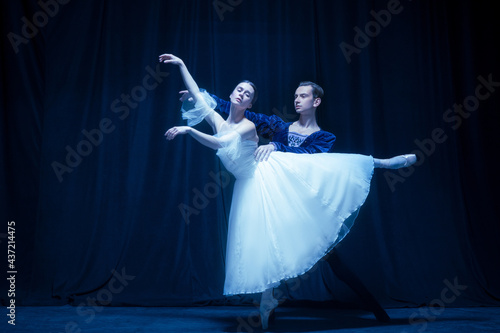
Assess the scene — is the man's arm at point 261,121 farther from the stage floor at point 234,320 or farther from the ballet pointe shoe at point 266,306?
the stage floor at point 234,320

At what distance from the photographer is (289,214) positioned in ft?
7.62

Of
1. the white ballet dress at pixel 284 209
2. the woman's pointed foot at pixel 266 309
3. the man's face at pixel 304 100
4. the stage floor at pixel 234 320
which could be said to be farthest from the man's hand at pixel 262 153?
the stage floor at pixel 234 320

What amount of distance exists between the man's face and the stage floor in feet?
4.11

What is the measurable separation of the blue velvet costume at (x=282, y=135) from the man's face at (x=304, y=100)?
0.46 feet

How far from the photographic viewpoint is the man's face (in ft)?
8.85

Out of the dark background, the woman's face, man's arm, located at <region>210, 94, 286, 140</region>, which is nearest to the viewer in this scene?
the woman's face

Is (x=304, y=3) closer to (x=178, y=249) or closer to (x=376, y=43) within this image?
(x=376, y=43)

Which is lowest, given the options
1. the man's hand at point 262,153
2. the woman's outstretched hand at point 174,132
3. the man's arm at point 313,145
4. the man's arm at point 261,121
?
the man's hand at point 262,153

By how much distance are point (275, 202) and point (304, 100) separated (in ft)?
2.29

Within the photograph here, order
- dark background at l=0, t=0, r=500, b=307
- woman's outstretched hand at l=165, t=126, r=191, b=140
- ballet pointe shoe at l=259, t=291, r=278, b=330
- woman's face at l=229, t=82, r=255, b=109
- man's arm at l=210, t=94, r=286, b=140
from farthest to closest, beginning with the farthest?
dark background at l=0, t=0, r=500, b=307 < man's arm at l=210, t=94, r=286, b=140 < woman's face at l=229, t=82, r=255, b=109 < ballet pointe shoe at l=259, t=291, r=278, b=330 < woman's outstretched hand at l=165, t=126, r=191, b=140

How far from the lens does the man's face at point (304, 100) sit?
2697 mm

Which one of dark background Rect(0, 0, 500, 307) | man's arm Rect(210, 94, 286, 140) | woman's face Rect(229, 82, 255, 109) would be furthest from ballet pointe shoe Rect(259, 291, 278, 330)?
woman's face Rect(229, 82, 255, 109)

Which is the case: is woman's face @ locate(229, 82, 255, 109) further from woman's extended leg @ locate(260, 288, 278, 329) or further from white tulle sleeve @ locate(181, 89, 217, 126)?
woman's extended leg @ locate(260, 288, 278, 329)

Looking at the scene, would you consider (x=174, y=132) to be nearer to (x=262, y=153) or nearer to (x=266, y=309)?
(x=262, y=153)
